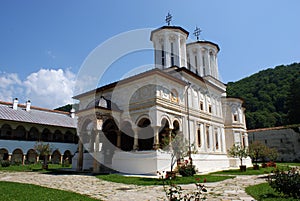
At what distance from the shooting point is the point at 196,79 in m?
20.6

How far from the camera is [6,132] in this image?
29.1 meters

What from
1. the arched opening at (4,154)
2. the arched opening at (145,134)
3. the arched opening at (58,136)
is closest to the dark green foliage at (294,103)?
the arched opening at (145,134)

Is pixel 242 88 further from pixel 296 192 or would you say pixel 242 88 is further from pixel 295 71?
pixel 296 192

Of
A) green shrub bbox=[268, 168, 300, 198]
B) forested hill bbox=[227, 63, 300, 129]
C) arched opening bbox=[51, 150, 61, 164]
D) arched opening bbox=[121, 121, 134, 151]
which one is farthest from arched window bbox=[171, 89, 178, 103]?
forested hill bbox=[227, 63, 300, 129]

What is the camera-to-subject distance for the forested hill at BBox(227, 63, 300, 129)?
42.8 meters

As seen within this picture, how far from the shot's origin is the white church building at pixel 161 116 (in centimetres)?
1619

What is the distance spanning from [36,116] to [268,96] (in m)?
38.4

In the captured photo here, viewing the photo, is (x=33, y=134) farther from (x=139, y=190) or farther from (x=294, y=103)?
(x=294, y=103)

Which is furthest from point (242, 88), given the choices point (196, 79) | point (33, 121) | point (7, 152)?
point (7, 152)

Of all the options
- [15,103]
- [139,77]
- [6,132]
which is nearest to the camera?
[139,77]

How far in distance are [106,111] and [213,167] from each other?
1002cm

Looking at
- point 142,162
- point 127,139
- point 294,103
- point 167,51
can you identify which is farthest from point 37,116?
point 294,103

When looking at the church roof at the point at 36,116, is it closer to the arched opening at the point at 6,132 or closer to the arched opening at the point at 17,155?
the arched opening at the point at 6,132

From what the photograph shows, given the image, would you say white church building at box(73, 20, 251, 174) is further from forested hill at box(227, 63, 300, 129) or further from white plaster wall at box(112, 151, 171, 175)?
forested hill at box(227, 63, 300, 129)
